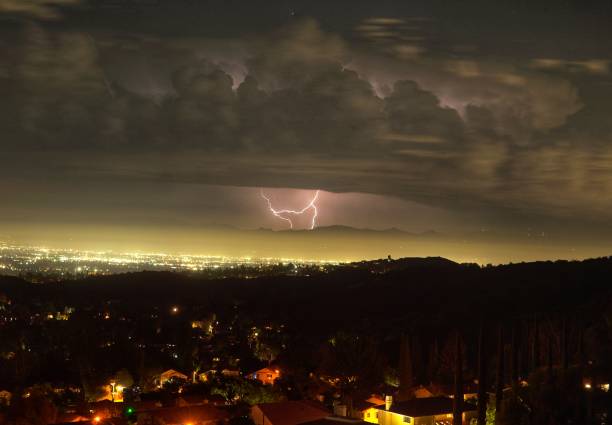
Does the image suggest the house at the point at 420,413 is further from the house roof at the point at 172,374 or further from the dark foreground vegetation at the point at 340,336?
the house roof at the point at 172,374

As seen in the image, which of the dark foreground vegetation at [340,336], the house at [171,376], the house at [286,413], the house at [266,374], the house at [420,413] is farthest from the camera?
the house at [266,374]

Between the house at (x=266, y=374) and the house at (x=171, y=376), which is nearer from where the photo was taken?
the house at (x=171, y=376)

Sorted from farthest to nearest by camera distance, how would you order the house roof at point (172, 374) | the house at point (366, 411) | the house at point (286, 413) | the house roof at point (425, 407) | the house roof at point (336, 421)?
1. the house roof at point (172, 374)
2. the house at point (366, 411)
3. the house roof at point (425, 407)
4. the house at point (286, 413)
5. the house roof at point (336, 421)

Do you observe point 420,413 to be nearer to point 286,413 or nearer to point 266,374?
point 286,413

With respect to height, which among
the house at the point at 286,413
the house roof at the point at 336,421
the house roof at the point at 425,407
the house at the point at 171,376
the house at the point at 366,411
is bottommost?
the house at the point at 171,376

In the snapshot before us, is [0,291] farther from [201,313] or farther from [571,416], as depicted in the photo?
[571,416]

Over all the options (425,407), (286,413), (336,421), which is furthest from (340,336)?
(336,421)

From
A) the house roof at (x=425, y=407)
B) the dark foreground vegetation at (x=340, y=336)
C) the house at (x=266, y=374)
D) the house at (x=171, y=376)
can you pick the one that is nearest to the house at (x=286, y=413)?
the house roof at (x=425, y=407)
